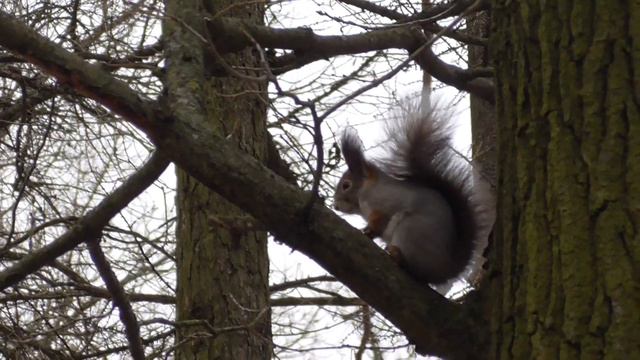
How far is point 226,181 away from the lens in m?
1.95

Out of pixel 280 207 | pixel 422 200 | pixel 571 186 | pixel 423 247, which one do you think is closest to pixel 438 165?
pixel 422 200

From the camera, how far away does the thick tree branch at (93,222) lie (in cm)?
285

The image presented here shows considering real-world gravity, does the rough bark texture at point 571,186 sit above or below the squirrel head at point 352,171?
below

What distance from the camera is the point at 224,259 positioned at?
11.4 ft

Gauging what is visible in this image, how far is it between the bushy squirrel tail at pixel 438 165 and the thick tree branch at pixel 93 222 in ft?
2.21

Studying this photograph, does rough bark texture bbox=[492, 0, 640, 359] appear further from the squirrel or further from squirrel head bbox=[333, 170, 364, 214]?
squirrel head bbox=[333, 170, 364, 214]

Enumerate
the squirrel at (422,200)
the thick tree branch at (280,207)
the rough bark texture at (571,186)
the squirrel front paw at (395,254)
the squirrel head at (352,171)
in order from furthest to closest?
the squirrel head at (352,171) → the squirrel at (422,200) → the squirrel front paw at (395,254) → the thick tree branch at (280,207) → the rough bark texture at (571,186)

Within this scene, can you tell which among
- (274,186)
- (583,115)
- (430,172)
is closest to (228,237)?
(430,172)

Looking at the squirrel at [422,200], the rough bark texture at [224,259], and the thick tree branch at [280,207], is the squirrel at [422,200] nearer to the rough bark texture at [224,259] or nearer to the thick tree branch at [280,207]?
the thick tree branch at [280,207]

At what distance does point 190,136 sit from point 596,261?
31.7 inches

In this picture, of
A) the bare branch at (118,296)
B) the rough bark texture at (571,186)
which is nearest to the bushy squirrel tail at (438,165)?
the rough bark texture at (571,186)

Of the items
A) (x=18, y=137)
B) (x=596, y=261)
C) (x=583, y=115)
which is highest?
(x=18, y=137)

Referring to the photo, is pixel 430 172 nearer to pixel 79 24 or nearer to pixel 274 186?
pixel 274 186

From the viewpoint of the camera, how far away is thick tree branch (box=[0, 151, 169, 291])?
9.36ft
